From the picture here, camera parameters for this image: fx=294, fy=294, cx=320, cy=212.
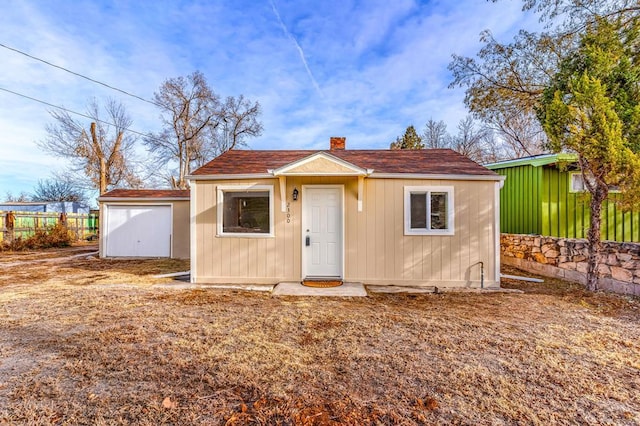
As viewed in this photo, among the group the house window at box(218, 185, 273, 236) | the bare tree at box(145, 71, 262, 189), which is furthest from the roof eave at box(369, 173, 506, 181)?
the bare tree at box(145, 71, 262, 189)

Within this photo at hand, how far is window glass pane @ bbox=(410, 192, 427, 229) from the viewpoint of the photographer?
6176 mm

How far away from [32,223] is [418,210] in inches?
667

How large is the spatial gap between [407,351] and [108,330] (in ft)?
11.9

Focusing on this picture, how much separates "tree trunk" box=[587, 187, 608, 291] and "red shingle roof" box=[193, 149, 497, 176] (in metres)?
1.79

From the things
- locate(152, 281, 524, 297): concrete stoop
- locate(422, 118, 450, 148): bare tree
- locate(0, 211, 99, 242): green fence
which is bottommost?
locate(152, 281, 524, 297): concrete stoop

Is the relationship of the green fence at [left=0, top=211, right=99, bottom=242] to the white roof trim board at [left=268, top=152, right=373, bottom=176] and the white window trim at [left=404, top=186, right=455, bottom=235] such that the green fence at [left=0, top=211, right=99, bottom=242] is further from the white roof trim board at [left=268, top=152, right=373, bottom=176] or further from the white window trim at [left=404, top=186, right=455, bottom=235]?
the white window trim at [left=404, top=186, right=455, bottom=235]

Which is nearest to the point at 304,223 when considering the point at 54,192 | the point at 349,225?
the point at 349,225

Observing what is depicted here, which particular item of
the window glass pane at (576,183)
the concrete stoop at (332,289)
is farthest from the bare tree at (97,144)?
→ the window glass pane at (576,183)

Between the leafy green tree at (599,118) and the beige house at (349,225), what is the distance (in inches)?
57.1

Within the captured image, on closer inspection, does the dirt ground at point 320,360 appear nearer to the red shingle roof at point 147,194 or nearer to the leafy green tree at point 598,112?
the leafy green tree at point 598,112

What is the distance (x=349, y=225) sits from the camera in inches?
245

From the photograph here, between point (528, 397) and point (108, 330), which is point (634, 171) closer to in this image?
point (528, 397)

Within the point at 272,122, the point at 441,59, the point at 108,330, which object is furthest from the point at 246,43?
the point at 108,330

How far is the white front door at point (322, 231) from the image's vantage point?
630 centimetres
